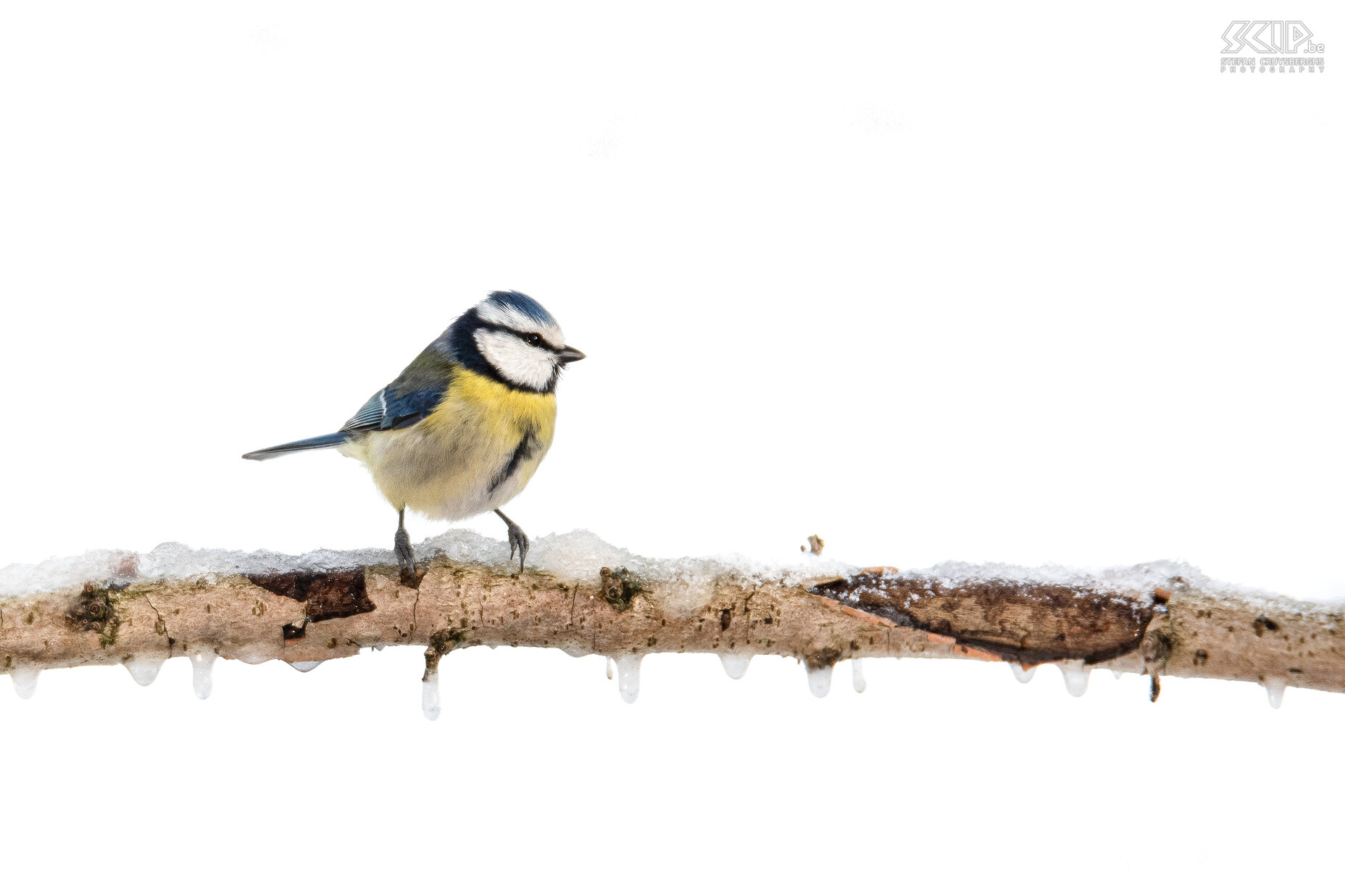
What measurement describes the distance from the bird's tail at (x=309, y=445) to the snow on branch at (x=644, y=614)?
1.49 ft

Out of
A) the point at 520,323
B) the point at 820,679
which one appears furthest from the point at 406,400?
the point at 820,679

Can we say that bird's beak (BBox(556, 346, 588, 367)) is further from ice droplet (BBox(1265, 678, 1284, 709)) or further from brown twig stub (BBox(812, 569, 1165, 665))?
ice droplet (BBox(1265, 678, 1284, 709))

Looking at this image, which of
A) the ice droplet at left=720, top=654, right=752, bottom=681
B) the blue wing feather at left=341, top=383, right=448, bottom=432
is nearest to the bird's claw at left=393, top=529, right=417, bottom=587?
the blue wing feather at left=341, top=383, right=448, bottom=432

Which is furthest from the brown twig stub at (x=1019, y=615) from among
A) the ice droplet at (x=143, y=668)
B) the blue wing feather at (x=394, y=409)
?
the ice droplet at (x=143, y=668)

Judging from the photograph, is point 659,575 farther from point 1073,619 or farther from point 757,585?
point 1073,619

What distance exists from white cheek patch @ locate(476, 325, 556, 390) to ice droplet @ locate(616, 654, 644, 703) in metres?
0.71

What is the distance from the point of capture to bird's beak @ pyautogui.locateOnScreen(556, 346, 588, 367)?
226cm

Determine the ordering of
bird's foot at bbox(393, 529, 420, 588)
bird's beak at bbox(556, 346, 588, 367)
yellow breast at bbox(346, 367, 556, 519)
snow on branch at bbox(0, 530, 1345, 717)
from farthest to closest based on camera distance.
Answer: bird's beak at bbox(556, 346, 588, 367)
yellow breast at bbox(346, 367, 556, 519)
bird's foot at bbox(393, 529, 420, 588)
snow on branch at bbox(0, 530, 1345, 717)

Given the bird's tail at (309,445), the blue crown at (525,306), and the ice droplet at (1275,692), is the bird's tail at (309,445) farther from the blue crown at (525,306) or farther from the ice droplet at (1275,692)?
the ice droplet at (1275,692)

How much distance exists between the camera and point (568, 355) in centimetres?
226

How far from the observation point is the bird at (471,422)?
2.15m

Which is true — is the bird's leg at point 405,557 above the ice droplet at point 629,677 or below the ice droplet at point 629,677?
above

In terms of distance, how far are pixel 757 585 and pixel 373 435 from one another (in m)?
1.06

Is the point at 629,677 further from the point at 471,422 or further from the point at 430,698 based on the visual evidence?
the point at 471,422
